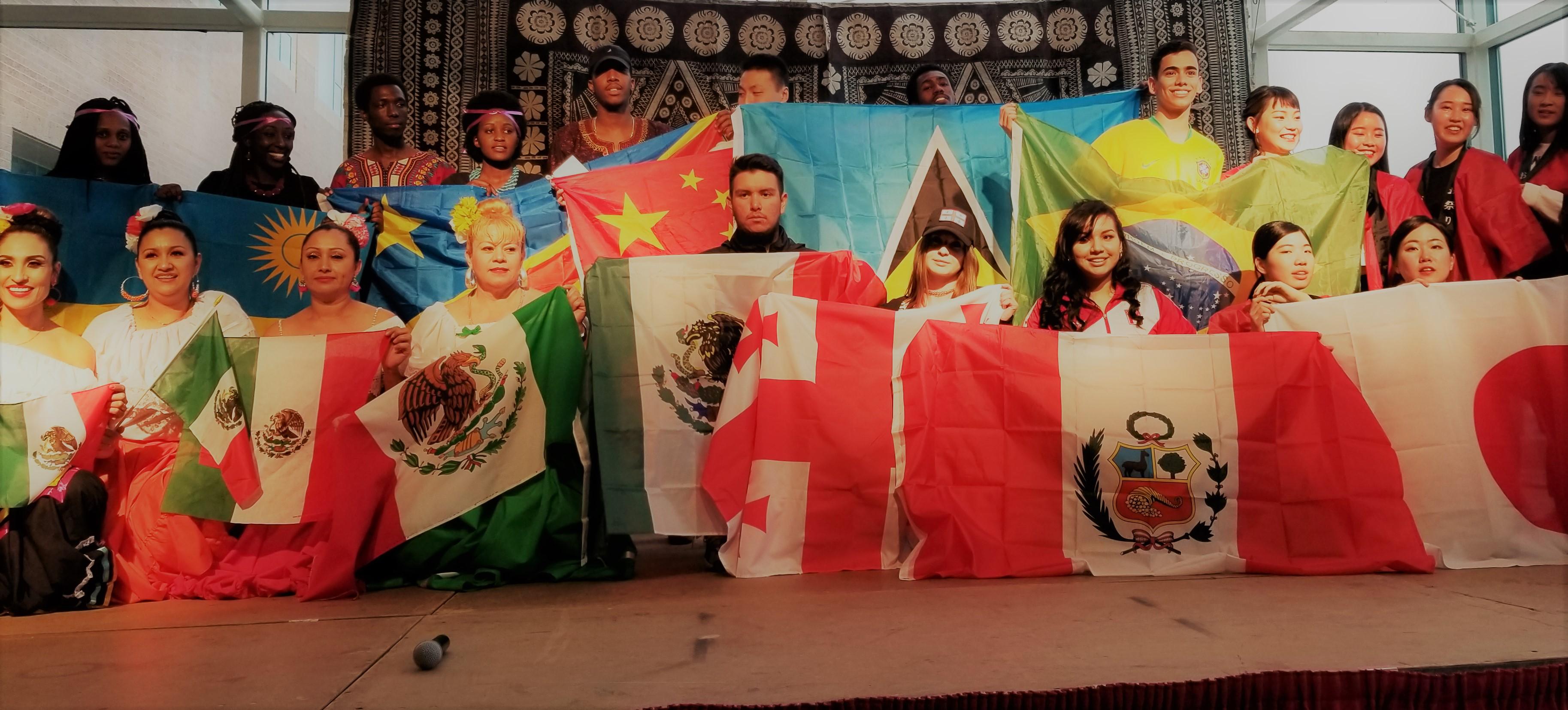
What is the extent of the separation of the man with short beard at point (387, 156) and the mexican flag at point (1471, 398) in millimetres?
3874

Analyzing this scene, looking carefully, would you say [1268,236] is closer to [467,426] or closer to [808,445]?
[808,445]

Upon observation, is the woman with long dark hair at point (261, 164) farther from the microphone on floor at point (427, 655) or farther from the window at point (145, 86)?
the microphone on floor at point (427, 655)

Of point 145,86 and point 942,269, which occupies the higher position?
point 145,86

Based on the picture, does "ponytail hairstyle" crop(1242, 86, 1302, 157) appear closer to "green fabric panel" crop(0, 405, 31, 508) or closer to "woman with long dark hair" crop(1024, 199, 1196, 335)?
"woman with long dark hair" crop(1024, 199, 1196, 335)

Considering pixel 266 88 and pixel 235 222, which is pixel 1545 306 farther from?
pixel 266 88

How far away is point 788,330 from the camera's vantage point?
11.3ft

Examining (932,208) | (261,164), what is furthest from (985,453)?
(261,164)

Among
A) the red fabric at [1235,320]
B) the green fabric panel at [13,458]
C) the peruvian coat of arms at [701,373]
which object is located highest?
the red fabric at [1235,320]

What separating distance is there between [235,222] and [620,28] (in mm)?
2404

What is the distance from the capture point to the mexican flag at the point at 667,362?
3.43 m

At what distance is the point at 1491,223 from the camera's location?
14.5 ft

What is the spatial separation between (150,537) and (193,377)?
20.4 inches

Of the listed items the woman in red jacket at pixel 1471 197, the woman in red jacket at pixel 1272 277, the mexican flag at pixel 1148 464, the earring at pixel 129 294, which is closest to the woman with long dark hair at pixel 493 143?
the earring at pixel 129 294

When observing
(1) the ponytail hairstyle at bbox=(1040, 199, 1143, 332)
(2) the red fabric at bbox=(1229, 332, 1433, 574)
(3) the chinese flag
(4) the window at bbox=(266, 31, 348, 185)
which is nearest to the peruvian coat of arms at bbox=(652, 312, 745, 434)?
(3) the chinese flag
